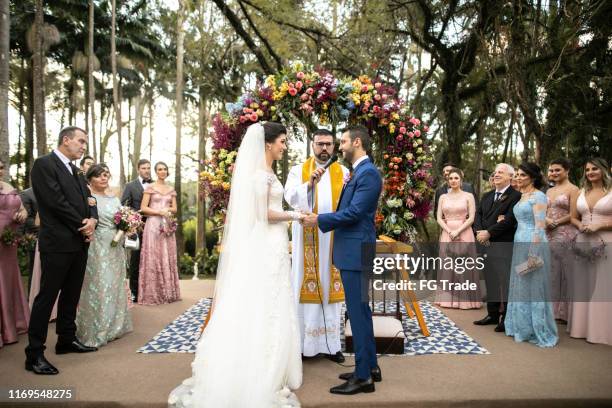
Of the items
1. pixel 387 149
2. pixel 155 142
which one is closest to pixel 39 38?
pixel 387 149

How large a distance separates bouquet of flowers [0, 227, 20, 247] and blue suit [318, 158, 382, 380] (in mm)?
3594

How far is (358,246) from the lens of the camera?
349cm

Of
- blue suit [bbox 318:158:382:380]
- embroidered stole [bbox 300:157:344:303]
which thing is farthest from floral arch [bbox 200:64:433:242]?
blue suit [bbox 318:158:382:380]

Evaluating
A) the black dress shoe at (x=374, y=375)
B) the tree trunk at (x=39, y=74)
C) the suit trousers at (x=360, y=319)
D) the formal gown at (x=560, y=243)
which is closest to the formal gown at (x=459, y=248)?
the formal gown at (x=560, y=243)

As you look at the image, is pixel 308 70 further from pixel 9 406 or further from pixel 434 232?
pixel 434 232

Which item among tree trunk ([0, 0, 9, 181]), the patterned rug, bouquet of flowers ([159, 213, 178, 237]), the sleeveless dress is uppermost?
tree trunk ([0, 0, 9, 181])

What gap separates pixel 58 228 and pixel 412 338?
402 cm

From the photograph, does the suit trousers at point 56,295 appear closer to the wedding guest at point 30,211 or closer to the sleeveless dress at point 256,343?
the sleeveless dress at point 256,343

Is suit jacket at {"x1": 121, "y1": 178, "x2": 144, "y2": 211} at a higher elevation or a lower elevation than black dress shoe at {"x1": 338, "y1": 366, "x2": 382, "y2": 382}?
higher

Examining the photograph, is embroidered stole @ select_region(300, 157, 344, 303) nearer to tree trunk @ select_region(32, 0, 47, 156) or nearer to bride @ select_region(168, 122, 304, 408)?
bride @ select_region(168, 122, 304, 408)

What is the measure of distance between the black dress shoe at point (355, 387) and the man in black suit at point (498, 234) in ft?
9.03

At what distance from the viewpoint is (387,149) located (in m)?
5.72

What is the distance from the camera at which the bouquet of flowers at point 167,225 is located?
6973mm

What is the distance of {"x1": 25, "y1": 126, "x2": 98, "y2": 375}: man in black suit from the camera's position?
4016mm
